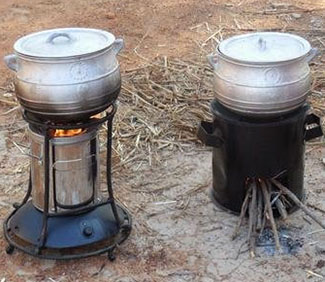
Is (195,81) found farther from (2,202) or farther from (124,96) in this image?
(2,202)

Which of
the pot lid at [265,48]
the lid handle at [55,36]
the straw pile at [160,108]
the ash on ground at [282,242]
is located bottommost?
the ash on ground at [282,242]

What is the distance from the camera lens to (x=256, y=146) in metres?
3.77

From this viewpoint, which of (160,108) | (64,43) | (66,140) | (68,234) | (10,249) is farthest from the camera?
(160,108)

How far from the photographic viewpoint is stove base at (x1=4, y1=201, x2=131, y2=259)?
147 inches

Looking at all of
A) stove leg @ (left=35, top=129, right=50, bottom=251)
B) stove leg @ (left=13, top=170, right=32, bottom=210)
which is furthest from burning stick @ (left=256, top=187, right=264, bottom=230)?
stove leg @ (left=13, top=170, right=32, bottom=210)

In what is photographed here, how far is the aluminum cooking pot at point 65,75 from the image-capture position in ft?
11.0

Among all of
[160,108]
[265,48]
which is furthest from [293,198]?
[160,108]

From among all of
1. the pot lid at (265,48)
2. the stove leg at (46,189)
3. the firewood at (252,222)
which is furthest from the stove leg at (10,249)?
the pot lid at (265,48)

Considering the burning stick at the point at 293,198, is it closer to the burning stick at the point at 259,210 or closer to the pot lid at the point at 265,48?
the burning stick at the point at 259,210

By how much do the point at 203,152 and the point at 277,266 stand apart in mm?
1277

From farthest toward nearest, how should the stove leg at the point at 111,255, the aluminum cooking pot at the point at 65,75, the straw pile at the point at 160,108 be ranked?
1. the straw pile at the point at 160,108
2. the stove leg at the point at 111,255
3. the aluminum cooking pot at the point at 65,75

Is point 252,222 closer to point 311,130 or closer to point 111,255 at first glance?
point 311,130

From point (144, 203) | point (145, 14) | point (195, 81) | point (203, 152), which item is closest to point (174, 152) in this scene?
point (203, 152)

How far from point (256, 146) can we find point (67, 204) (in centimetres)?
97
